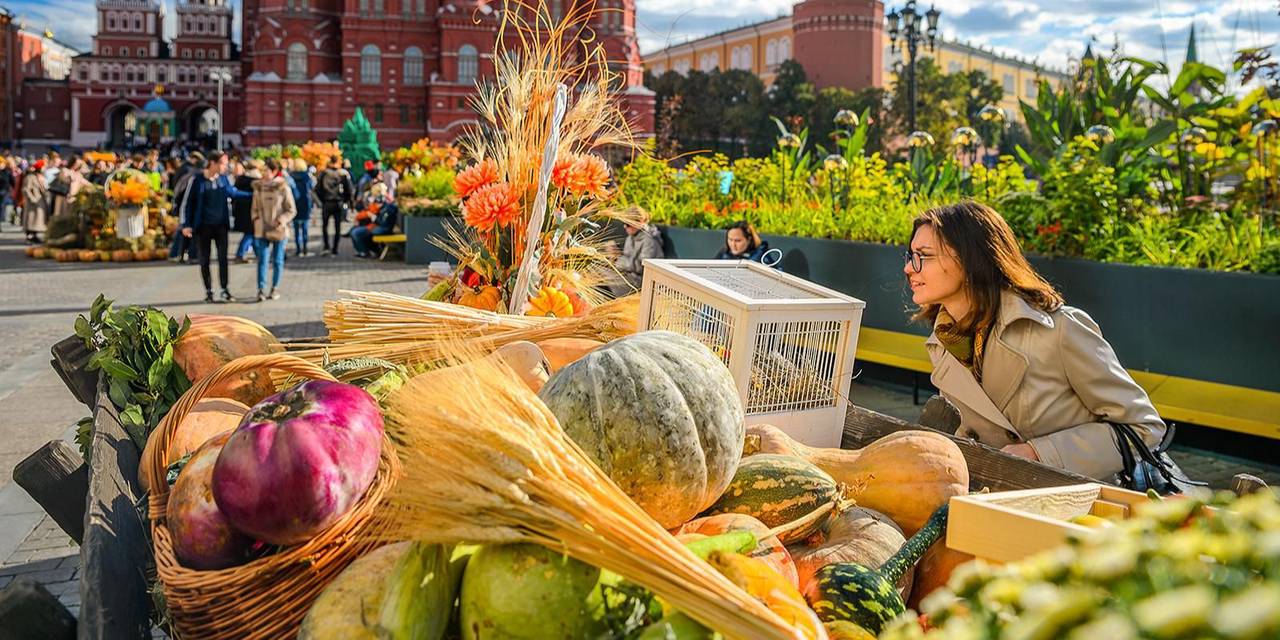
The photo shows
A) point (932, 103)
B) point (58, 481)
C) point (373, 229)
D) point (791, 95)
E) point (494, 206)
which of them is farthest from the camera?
point (791, 95)

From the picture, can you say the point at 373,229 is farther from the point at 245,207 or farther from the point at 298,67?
the point at 298,67

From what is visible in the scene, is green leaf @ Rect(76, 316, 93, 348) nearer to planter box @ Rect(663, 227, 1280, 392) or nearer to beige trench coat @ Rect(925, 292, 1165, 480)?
beige trench coat @ Rect(925, 292, 1165, 480)

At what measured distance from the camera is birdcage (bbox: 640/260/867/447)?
262cm

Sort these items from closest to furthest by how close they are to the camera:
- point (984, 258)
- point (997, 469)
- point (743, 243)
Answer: point (997, 469) < point (984, 258) < point (743, 243)

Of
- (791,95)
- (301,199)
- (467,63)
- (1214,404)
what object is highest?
(467,63)

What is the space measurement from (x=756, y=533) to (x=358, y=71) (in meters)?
69.8

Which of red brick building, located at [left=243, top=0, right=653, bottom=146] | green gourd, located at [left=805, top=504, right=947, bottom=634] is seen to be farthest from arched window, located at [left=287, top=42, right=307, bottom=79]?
green gourd, located at [left=805, top=504, right=947, bottom=634]

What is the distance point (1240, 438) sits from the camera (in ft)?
20.1

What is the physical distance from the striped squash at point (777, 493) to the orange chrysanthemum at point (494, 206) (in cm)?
207

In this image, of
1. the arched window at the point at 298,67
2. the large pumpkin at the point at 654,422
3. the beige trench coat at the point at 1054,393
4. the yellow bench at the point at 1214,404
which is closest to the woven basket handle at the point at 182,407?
the large pumpkin at the point at 654,422

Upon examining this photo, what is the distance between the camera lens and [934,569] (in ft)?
6.53

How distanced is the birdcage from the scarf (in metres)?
0.60

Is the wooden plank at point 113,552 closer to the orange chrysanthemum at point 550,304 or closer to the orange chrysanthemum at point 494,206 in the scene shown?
the orange chrysanthemum at point 550,304

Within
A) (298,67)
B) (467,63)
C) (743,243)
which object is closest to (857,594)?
(743,243)
